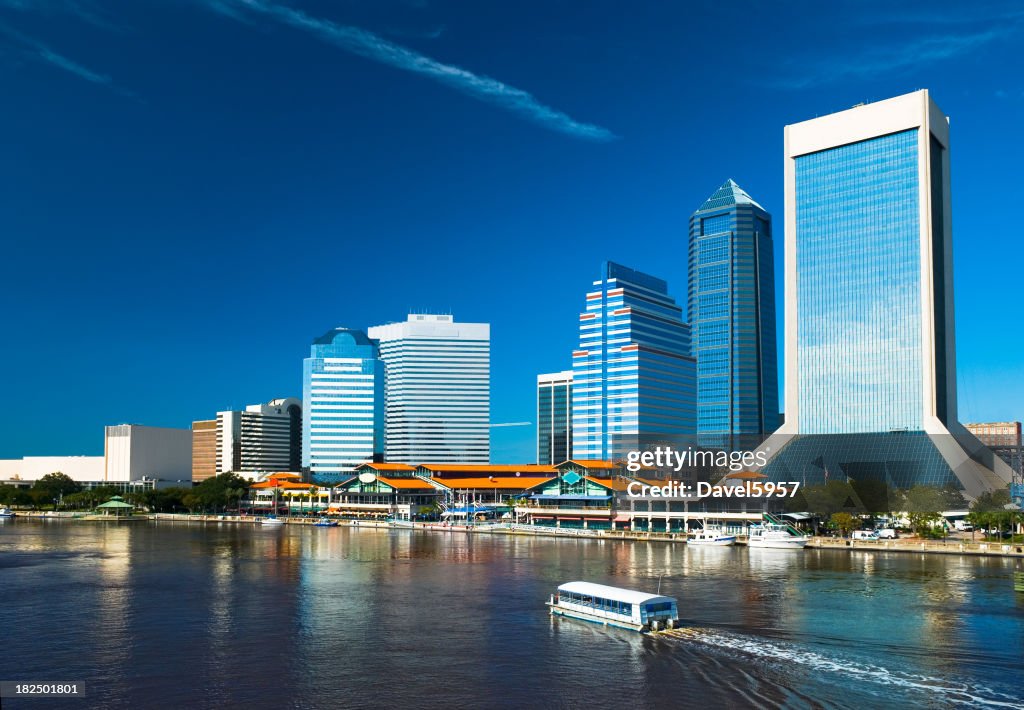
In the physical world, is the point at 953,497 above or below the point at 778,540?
above

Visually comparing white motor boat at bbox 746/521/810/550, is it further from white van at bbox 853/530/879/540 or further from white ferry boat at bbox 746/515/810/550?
white van at bbox 853/530/879/540

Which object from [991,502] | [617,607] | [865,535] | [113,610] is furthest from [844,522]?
[113,610]

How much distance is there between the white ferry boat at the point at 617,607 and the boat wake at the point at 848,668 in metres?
1.42

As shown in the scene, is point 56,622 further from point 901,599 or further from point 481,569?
point 901,599

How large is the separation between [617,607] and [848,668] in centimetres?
1768

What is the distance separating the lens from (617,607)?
65500mm

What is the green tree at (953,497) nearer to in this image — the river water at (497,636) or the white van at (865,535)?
the white van at (865,535)

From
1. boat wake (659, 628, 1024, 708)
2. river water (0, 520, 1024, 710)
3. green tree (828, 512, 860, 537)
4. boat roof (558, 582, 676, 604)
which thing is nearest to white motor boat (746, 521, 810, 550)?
green tree (828, 512, 860, 537)

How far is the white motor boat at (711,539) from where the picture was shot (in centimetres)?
13962

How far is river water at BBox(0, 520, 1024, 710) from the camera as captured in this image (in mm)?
48562

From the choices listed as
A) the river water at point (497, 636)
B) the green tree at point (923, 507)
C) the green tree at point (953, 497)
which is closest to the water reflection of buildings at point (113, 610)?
the river water at point (497, 636)

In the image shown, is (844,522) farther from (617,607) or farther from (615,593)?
(617,607)

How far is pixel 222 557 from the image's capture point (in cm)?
11856

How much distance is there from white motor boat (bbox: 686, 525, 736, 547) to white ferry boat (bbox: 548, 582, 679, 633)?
72.6m
